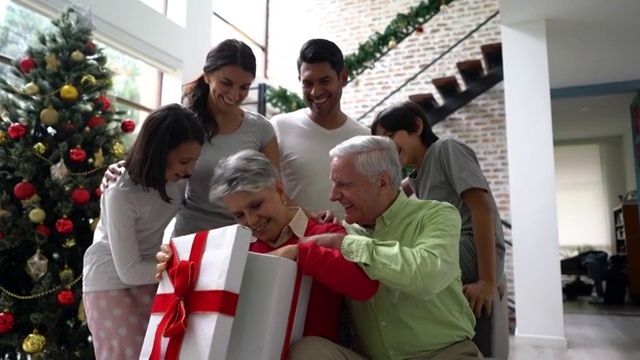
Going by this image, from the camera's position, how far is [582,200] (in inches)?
439

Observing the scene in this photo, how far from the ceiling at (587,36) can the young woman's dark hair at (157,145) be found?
3866 millimetres

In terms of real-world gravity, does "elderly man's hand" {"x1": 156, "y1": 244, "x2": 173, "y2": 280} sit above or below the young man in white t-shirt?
below

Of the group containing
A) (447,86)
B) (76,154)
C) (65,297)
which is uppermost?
(447,86)

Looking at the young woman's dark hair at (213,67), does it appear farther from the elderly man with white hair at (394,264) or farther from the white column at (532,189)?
the white column at (532,189)

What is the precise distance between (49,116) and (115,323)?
6.12 ft

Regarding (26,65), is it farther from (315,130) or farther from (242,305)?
(242,305)

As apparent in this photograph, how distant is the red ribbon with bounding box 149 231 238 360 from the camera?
1.02 m

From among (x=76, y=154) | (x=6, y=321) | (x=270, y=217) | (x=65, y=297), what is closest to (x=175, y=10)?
(x=76, y=154)

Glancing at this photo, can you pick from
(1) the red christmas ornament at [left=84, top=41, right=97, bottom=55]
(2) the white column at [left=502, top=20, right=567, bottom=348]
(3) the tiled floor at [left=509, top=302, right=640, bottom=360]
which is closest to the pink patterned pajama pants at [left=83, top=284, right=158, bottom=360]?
(1) the red christmas ornament at [left=84, top=41, right=97, bottom=55]

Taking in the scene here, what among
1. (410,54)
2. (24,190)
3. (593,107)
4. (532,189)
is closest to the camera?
(24,190)

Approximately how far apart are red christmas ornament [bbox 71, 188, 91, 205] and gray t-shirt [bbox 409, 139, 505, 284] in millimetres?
2034

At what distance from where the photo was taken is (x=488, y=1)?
6902mm

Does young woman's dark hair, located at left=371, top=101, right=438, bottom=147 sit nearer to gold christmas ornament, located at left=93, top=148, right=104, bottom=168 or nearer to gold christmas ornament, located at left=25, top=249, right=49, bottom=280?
gold christmas ornament, located at left=93, top=148, right=104, bottom=168

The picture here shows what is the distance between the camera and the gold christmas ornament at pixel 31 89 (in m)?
3.02
